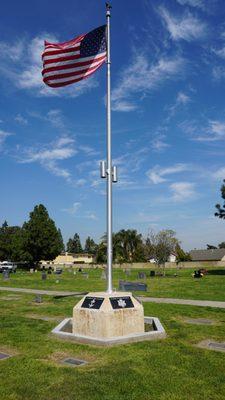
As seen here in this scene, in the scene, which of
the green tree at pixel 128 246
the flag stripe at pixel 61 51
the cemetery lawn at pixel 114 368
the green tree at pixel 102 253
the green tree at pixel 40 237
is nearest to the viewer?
the cemetery lawn at pixel 114 368

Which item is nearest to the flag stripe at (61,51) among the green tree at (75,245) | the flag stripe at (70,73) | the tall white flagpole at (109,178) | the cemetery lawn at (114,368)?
the flag stripe at (70,73)

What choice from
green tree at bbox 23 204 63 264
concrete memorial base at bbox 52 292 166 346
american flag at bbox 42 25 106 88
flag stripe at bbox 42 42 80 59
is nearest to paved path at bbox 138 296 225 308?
concrete memorial base at bbox 52 292 166 346

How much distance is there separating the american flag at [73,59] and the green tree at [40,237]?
58.4m

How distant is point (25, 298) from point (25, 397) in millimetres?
15840

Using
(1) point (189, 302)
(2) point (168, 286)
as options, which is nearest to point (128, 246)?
(2) point (168, 286)

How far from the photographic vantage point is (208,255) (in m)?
105

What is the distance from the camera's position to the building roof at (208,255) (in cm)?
10286

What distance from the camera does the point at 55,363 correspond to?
26.7 feet

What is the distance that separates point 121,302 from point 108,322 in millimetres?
738

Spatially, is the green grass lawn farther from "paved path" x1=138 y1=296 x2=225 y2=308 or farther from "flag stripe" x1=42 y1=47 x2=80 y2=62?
"flag stripe" x1=42 y1=47 x2=80 y2=62

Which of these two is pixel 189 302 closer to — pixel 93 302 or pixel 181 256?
pixel 93 302

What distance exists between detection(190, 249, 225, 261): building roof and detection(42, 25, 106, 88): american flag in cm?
9446

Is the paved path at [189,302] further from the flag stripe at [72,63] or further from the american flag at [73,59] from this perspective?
the flag stripe at [72,63]

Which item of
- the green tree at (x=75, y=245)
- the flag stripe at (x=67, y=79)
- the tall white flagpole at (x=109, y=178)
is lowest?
the tall white flagpole at (x=109, y=178)
